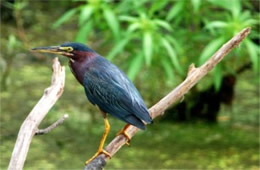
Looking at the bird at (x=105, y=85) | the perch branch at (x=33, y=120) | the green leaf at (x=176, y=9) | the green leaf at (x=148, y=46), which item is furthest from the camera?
the green leaf at (x=176, y=9)

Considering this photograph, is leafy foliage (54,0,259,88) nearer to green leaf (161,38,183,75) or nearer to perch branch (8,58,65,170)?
green leaf (161,38,183,75)

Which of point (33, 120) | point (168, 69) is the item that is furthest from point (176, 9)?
point (33, 120)

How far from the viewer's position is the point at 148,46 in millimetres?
3877

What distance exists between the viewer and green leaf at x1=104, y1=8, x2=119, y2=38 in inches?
159

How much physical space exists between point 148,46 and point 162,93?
3.12 ft

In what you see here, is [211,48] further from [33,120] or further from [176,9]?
[33,120]

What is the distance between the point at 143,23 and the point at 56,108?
1003 millimetres

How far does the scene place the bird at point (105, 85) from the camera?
2.28m

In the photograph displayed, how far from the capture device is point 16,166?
6.68 ft

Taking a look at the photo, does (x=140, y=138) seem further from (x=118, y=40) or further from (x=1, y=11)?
(x=1, y=11)

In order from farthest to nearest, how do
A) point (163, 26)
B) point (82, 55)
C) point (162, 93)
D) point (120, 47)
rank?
point (162, 93), point (163, 26), point (120, 47), point (82, 55)

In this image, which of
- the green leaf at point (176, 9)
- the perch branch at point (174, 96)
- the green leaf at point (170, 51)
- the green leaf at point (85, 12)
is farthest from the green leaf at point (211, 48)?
the perch branch at point (174, 96)

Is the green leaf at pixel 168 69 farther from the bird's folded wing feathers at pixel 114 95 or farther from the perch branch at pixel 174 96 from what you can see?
the bird's folded wing feathers at pixel 114 95

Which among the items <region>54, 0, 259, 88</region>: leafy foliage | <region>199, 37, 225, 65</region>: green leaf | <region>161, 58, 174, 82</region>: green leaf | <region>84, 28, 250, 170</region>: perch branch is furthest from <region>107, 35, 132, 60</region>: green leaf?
<region>84, 28, 250, 170</region>: perch branch
